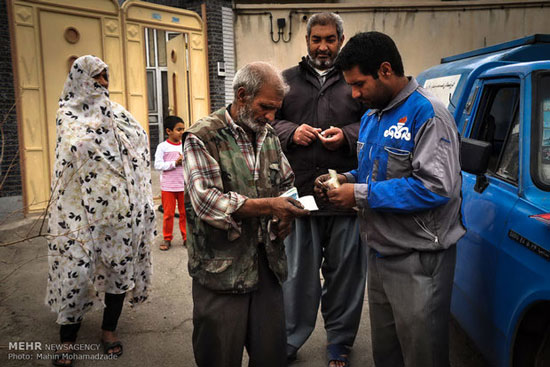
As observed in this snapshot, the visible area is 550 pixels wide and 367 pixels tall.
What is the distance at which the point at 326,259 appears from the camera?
337 centimetres

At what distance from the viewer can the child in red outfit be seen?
6.14 m

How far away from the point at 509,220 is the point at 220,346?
1.57 metres

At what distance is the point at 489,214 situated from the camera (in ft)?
8.73

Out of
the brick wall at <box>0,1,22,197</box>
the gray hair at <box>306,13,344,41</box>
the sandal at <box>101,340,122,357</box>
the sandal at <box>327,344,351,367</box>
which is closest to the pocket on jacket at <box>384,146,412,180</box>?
the gray hair at <box>306,13,344,41</box>

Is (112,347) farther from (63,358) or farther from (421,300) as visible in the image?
(421,300)

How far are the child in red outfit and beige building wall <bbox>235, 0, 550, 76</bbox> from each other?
181 inches

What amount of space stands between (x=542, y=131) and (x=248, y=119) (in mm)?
1505

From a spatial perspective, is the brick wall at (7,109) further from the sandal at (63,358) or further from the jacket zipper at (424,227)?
the jacket zipper at (424,227)

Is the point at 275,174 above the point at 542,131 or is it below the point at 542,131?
below

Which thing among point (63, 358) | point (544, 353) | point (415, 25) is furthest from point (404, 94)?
point (415, 25)

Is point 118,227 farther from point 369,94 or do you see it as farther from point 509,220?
point 509,220

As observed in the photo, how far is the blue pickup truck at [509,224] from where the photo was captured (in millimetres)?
2152

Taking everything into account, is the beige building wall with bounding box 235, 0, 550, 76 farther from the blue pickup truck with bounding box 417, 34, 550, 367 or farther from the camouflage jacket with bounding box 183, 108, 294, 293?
the camouflage jacket with bounding box 183, 108, 294, 293

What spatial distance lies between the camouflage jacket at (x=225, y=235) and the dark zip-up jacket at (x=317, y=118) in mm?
946
